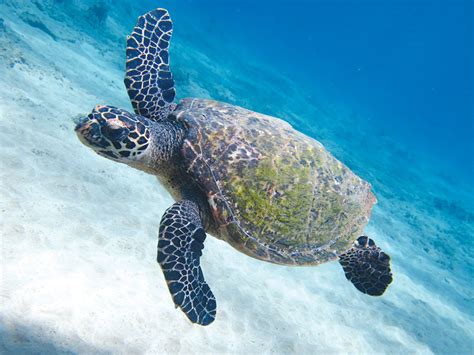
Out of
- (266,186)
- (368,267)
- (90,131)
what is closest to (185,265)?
(266,186)

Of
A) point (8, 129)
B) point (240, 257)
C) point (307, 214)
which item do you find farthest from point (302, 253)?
point (8, 129)

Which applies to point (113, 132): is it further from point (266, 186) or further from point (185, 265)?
point (266, 186)

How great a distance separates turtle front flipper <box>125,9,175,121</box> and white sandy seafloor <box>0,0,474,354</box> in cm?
215

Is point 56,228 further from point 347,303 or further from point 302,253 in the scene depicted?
point 347,303

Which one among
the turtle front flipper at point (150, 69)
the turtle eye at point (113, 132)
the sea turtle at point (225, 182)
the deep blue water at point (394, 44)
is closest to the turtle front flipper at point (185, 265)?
the sea turtle at point (225, 182)

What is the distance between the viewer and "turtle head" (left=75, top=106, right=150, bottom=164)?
339 centimetres

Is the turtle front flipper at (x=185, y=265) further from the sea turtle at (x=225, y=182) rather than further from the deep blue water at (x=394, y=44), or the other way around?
the deep blue water at (x=394, y=44)

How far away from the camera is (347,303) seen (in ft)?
22.5

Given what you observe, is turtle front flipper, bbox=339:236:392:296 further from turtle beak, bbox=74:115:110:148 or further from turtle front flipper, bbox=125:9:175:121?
turtle beak, bbox=74:115:110:148

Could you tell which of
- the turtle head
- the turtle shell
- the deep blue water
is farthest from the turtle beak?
the deep blue water

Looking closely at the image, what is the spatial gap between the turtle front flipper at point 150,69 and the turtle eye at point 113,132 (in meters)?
1.08

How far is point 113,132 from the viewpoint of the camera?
11.2 feet

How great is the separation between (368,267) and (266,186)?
2.06 m

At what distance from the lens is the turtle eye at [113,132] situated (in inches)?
134
